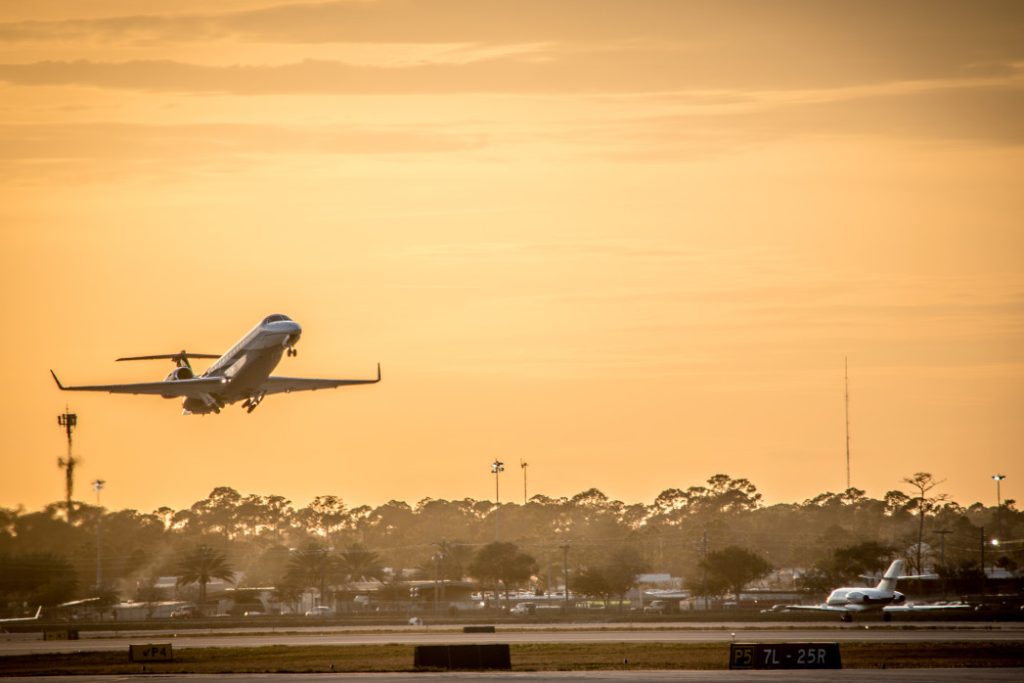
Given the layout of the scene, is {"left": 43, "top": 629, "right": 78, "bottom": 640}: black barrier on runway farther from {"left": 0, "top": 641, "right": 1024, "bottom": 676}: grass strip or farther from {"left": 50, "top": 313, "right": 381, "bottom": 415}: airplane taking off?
{"left": 50, "top": 313, "right": 381, "bottom": 415}: airplane taking off

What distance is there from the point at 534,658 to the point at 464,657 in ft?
35.1

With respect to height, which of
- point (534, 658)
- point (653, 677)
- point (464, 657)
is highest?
point (464, 657)

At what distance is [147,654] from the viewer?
11625cm

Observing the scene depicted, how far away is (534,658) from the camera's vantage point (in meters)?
112

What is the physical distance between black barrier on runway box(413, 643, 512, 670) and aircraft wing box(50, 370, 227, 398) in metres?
28.9

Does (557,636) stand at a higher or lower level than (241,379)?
lower

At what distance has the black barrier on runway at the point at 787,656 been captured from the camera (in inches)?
3836

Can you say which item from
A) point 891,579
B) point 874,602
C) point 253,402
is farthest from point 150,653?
point 891,579

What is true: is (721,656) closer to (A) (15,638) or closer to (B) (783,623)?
(B) (783,623)

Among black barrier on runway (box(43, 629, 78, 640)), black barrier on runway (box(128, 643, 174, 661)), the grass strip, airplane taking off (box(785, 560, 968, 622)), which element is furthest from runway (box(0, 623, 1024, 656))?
black barrier on runway (box(128, 643, 174, 661))

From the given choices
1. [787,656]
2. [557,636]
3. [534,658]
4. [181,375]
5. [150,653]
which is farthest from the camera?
[557,636]

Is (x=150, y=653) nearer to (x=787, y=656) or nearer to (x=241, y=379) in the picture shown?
(x=241, y=379)

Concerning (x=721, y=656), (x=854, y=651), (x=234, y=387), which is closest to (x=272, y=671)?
(x=234, y=387)

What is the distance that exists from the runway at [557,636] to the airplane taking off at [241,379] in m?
26.6
